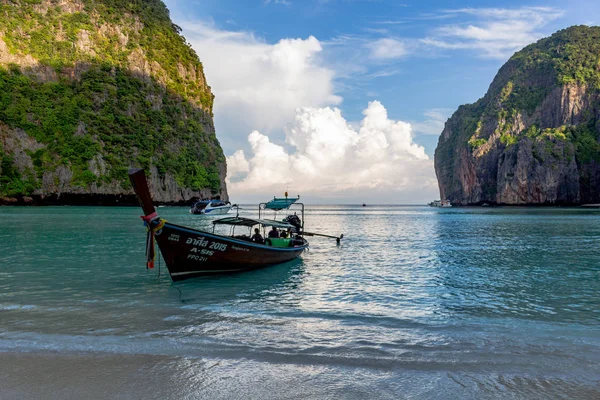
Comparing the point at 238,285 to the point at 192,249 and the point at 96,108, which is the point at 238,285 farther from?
the point at 96,108

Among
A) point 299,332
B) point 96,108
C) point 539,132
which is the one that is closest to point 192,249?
point 299,332

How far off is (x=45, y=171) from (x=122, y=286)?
72992mm

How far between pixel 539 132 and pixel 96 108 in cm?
12475

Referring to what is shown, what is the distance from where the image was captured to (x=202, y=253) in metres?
14.2

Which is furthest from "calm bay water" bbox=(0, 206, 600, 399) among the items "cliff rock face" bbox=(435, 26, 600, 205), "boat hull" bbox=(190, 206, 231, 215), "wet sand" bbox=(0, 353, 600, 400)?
"cliff rock face" bbox=(435, 26, 600, 205)

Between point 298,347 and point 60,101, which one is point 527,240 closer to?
point 298,347

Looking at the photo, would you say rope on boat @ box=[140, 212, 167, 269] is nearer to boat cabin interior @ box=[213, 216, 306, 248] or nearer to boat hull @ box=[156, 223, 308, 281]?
boat hull @ box=[156, 223, 308, 281]

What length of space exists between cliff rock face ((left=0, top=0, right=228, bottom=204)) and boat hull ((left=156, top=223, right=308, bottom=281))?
70.9 m

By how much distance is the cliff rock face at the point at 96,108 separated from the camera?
73750 mm

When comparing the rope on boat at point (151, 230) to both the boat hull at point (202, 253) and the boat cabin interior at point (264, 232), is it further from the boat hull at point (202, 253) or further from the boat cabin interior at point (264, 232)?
the boat cabin interior at point (264, 232)

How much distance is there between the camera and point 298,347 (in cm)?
729

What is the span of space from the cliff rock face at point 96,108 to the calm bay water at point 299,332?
6658 centimetres

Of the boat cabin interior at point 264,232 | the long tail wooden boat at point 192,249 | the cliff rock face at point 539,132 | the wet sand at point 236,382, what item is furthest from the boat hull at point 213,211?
the cliff rock face at point 539,132

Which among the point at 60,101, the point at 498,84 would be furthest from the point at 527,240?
the point at 498,84
